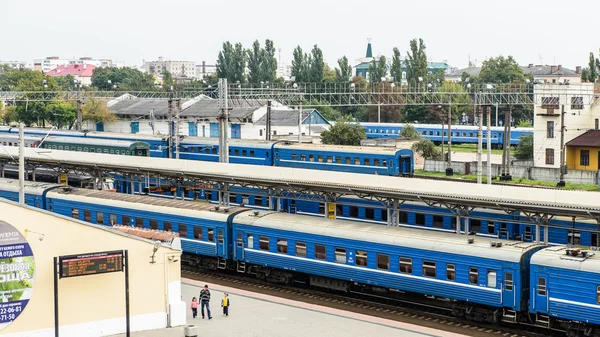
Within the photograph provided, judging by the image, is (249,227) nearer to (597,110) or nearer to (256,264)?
(256,264)

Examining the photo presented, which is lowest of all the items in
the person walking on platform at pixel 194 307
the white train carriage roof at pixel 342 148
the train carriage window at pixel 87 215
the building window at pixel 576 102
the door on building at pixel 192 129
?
the person walking on platform at pixel 194 307

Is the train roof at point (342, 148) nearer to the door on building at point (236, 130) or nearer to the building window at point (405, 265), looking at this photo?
the building window at point (405, 265)

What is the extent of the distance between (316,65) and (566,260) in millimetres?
96913

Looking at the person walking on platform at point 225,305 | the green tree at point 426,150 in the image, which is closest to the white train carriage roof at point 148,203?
the person walking on platform at point 225,305

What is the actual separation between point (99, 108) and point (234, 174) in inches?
2525

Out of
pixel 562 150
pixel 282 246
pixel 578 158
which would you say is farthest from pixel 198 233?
pixel 578 158

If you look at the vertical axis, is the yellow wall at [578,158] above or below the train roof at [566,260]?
above

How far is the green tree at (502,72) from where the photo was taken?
120562 mm

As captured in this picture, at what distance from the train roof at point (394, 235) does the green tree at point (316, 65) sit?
85.6m

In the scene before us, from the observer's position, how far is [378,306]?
3111 cm

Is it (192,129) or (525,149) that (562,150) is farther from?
(192,129)

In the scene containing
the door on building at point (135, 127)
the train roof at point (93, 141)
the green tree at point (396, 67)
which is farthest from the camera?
the green tree at point (396, 67)

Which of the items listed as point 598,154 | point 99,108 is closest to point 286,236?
point 598,154

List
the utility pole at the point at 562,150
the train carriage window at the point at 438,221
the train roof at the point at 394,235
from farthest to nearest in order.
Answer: the utility pole at the point at 562,150 → the train carriage window at the point at 438,221 → the train roof at the point at 394,235
